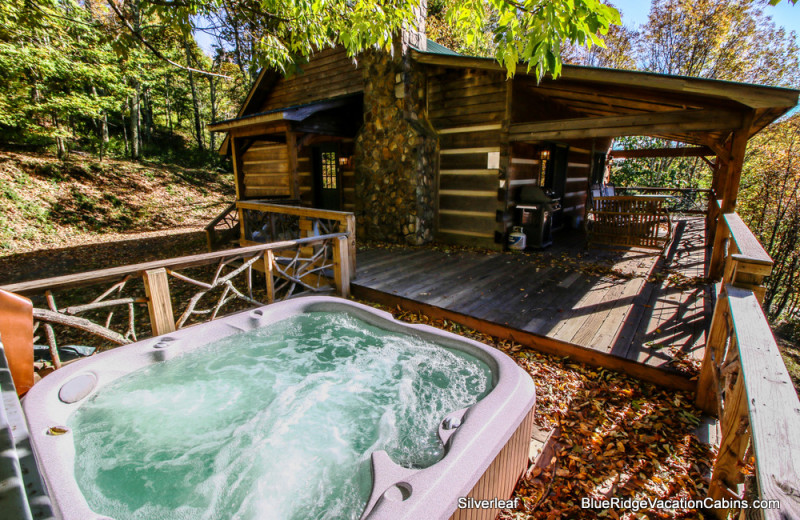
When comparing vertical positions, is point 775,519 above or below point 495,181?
below

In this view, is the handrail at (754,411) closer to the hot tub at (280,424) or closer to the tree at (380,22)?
the hot tub at (280,424)

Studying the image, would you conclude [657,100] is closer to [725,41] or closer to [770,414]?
[770,414]

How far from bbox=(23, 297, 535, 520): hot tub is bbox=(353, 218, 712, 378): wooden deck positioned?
150 cm

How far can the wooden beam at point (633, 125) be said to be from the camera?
4672 millimetres

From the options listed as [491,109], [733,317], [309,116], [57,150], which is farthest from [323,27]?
[57,150]

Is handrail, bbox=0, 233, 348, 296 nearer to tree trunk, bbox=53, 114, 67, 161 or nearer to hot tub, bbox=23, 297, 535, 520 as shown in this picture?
hot tub, bbox=23, 297, 535, 520

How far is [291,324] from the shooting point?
4027mm

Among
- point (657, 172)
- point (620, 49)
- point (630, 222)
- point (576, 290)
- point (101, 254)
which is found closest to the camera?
point (576, 290)

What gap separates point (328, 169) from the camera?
10.6 metres

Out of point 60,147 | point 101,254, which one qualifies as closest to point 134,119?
point 60,147

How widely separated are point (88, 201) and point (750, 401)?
1720 centimetres

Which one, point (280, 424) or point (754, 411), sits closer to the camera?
point (754, 411)

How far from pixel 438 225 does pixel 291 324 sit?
505 centimetres

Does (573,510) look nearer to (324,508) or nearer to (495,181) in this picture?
(324,508)
